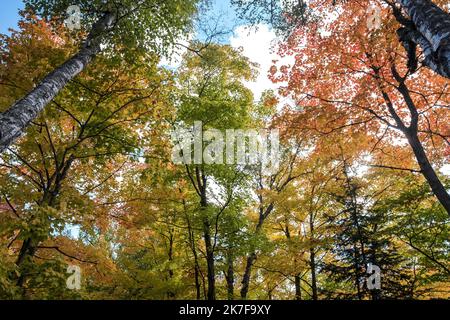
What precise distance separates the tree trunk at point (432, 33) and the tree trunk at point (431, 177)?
458cm

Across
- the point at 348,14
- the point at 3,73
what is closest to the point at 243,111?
the point at 348,14

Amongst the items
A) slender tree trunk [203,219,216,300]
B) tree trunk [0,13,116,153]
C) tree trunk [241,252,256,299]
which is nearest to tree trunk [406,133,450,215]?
slender tree trunk [203,219,216,300]

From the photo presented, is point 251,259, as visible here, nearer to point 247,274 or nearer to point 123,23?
point 247,274

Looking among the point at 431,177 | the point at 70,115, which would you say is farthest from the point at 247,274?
the point at 70,115

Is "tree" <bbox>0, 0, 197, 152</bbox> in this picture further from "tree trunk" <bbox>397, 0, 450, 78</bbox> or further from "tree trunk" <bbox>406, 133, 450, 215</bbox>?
"tree trunk" <bbox>406, 133, 450, 215</bbox>

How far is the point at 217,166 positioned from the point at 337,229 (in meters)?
5.57

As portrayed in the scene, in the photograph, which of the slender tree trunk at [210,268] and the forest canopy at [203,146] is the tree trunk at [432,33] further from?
the slender tree trunk at [210,268]

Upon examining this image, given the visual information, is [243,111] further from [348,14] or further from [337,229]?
[337,229]

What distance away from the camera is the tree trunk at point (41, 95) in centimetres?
356

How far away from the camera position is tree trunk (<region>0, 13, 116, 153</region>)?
11.7ft

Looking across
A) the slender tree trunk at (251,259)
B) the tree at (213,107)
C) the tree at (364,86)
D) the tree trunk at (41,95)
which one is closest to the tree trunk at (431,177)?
the tree at (364,86)

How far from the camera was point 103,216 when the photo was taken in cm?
897

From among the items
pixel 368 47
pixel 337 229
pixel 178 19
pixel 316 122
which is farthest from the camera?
pixel 337 229

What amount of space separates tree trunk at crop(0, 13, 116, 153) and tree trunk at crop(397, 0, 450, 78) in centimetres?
508
